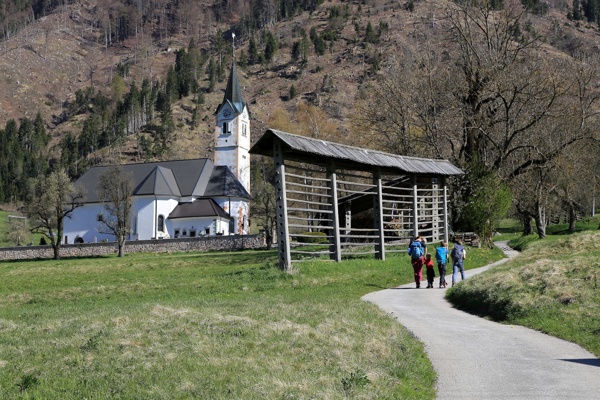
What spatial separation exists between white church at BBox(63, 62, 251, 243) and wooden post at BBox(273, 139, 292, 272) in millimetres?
54015

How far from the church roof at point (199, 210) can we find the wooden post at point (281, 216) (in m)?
54.7

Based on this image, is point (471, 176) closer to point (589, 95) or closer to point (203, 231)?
point (589, 95)

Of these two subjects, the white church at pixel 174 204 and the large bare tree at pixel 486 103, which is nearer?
the large bare tree at pixel 486 103

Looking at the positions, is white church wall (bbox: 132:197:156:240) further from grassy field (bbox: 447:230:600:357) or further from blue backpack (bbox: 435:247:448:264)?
grassy field (bbox: 447:230:600:357)

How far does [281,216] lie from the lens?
2197cm

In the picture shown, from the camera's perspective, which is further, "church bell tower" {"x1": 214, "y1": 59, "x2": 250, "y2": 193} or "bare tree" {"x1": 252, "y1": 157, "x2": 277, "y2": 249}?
"church bell tower" {"x1": 214, "y1": 59, "x2": 250, "y2": 193}

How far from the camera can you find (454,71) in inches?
1697

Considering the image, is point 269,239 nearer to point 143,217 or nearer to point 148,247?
point 148,247

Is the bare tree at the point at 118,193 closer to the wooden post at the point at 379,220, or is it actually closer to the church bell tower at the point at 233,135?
the church bell tower at the point at 233,135

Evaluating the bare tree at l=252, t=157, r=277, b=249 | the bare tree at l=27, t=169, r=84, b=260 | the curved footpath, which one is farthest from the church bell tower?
the curved footpath

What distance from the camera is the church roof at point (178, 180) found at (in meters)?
79.9

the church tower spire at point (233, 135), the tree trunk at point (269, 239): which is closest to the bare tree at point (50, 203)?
the tree trunk at point (269, 239)

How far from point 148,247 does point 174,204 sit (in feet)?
56.1

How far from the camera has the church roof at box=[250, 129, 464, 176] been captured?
22.2m
